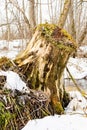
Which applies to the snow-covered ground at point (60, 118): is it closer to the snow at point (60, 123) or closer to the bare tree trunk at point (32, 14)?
the snow at point (60, 123)

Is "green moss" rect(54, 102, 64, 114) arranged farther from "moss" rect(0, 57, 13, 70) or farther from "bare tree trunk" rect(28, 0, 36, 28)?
"bare tree trunk" rect(28, 0, 36, 28)

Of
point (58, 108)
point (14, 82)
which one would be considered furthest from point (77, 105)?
point (14, 82)

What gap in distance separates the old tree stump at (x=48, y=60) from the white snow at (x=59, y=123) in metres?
0.48

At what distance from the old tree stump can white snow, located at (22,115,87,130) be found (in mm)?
475

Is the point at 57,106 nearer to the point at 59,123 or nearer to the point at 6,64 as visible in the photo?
the point at 59,123

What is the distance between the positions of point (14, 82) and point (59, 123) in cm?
66

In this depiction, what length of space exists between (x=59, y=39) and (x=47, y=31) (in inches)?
7.2

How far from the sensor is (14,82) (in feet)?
11.2

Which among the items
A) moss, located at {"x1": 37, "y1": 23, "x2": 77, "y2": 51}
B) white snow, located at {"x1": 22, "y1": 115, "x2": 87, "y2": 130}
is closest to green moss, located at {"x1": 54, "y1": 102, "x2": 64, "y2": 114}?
white snow, located at {"x1": 22, "y1": 115, "x2": 87, "y2": 130}

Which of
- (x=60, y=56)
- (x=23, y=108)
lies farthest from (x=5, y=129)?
(x=60, y=56)

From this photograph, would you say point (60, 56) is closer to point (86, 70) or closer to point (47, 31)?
point (47, 31)

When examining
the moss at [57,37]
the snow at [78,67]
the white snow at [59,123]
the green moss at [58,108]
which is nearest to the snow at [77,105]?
the green moss at [58,108]

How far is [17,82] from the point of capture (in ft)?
11.3

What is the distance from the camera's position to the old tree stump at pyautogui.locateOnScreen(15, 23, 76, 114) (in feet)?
12.2
